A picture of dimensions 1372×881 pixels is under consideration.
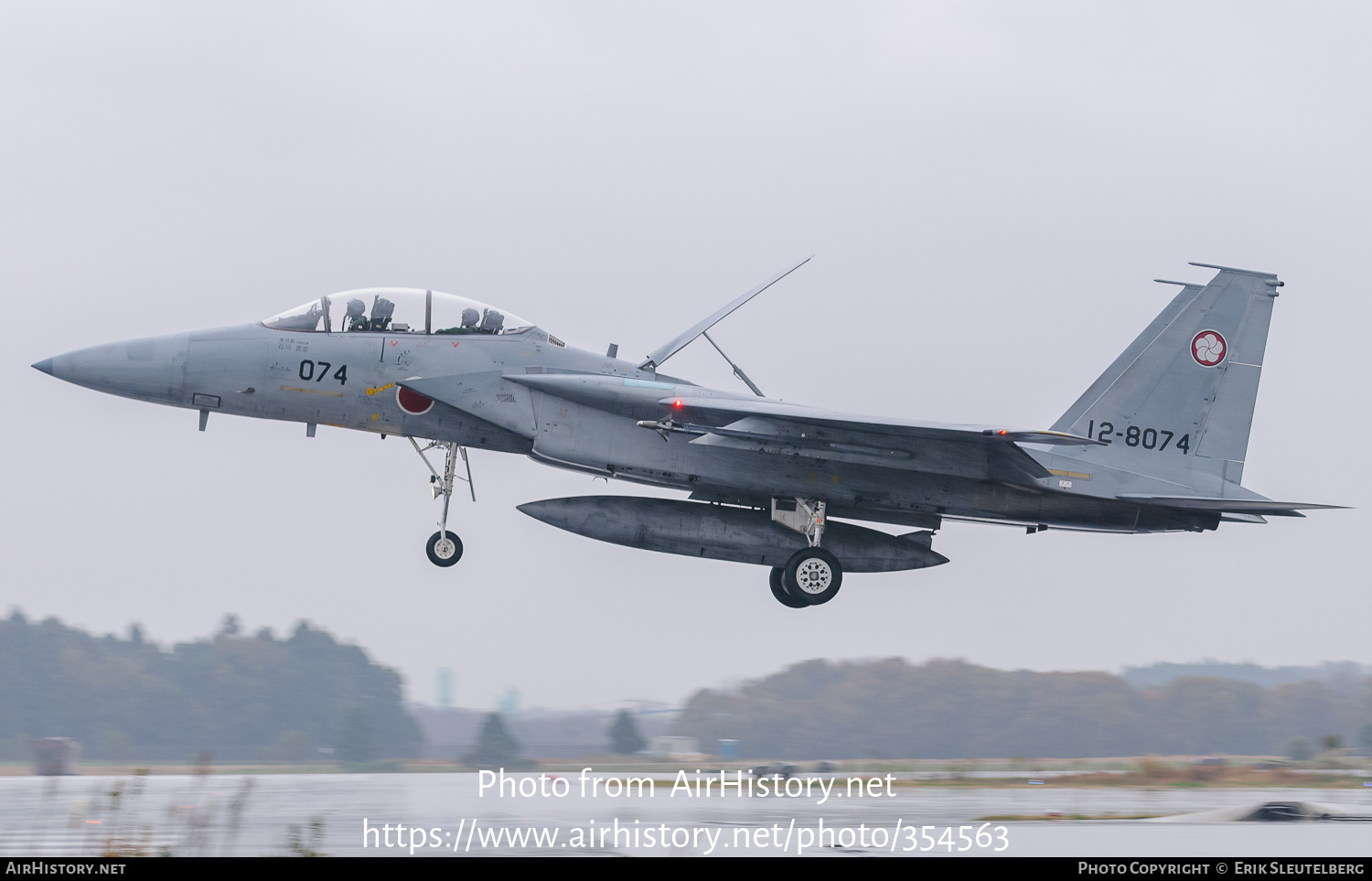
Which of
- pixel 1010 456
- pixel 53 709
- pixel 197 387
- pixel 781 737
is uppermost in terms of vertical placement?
pixel 1010 456

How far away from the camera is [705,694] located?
20172 millimetres

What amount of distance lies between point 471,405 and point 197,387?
2.92 m

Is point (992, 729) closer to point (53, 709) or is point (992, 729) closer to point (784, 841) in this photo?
point (784, 841)

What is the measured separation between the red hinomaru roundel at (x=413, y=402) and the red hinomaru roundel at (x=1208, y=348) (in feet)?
29.6

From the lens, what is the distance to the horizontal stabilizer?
50.4 ft

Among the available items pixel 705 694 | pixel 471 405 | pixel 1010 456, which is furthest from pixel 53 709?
pixel 1010 456

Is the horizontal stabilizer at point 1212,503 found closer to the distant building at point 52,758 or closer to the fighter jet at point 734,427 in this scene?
the fighter jet at point 734,427

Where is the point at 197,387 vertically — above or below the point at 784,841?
above

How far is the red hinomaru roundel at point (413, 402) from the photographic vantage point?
1488 centimetres

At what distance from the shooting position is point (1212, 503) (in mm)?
15477

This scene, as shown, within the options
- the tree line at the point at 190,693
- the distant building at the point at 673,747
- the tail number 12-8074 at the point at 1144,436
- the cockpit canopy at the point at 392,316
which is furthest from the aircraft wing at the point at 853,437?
the tree line at the point at 190,693

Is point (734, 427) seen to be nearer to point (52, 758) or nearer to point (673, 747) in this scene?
point (673, 747)

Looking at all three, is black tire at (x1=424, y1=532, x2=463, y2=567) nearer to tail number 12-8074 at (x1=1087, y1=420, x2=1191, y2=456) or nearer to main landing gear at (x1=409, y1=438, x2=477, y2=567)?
main landing gear at (x1=409, y1=438, x2=477, y2=567)

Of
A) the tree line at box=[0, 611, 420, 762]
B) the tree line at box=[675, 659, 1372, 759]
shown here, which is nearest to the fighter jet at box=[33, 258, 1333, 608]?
the tree line at box=[675, 659, 1372, 759]
